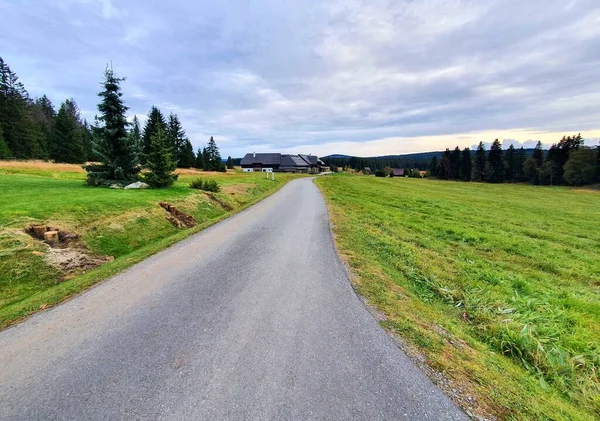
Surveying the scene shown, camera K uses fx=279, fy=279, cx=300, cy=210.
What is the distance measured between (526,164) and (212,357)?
86677mm

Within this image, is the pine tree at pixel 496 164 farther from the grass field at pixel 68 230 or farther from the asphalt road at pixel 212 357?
the asphalt road at pixel 212 357

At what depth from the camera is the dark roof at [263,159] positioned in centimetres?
8712

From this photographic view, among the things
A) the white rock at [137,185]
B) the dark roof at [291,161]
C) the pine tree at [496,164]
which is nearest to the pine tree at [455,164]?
the pine tree at [496,164]

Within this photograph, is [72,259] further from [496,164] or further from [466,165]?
[466,165]

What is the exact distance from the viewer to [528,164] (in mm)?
67750

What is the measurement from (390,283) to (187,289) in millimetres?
4313

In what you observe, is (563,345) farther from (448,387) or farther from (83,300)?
(83,300)

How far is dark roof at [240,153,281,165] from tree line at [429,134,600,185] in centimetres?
5158

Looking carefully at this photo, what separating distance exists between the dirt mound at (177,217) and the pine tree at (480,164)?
81.2 meters

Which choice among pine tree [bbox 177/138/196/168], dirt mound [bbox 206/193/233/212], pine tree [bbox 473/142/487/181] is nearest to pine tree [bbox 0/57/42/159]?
pine tree [bbox 177/138/196/168]

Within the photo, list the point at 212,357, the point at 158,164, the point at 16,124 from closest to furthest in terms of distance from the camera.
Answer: the point at 212,357 < the point at 158,164 < the point at 16,124

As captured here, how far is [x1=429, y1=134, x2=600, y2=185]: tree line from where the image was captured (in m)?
56.7

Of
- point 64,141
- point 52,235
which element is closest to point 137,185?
point 52,235

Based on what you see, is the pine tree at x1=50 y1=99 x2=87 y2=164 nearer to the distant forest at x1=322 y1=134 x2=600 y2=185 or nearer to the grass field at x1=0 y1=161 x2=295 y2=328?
the grass field at x1=0 y1=161 x2=295 y2=328
